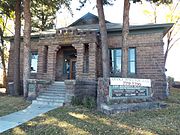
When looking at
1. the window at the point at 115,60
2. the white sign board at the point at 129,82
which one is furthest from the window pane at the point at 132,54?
the white sign board at the point at 129,82

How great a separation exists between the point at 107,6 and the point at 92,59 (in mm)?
4275

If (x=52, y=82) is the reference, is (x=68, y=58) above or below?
above

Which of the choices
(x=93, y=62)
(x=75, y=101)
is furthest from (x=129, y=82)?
(x=93, y=62)

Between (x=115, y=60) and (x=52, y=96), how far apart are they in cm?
628

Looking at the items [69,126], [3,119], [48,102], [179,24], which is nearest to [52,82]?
[48,102]

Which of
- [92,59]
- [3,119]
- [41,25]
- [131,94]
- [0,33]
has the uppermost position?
[41,25]

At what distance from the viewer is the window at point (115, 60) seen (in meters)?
15.9

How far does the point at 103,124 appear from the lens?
286 inches

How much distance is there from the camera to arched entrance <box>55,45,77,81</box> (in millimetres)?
17156

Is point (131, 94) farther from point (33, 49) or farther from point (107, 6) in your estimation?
point (33, 49)

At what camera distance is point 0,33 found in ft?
76.7

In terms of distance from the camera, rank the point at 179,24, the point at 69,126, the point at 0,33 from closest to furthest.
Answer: the point at 69,126
the point at 0,33
the point at 179,24

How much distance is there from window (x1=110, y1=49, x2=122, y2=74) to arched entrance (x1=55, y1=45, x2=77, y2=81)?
336 cm

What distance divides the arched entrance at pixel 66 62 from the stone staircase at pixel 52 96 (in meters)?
3.45
